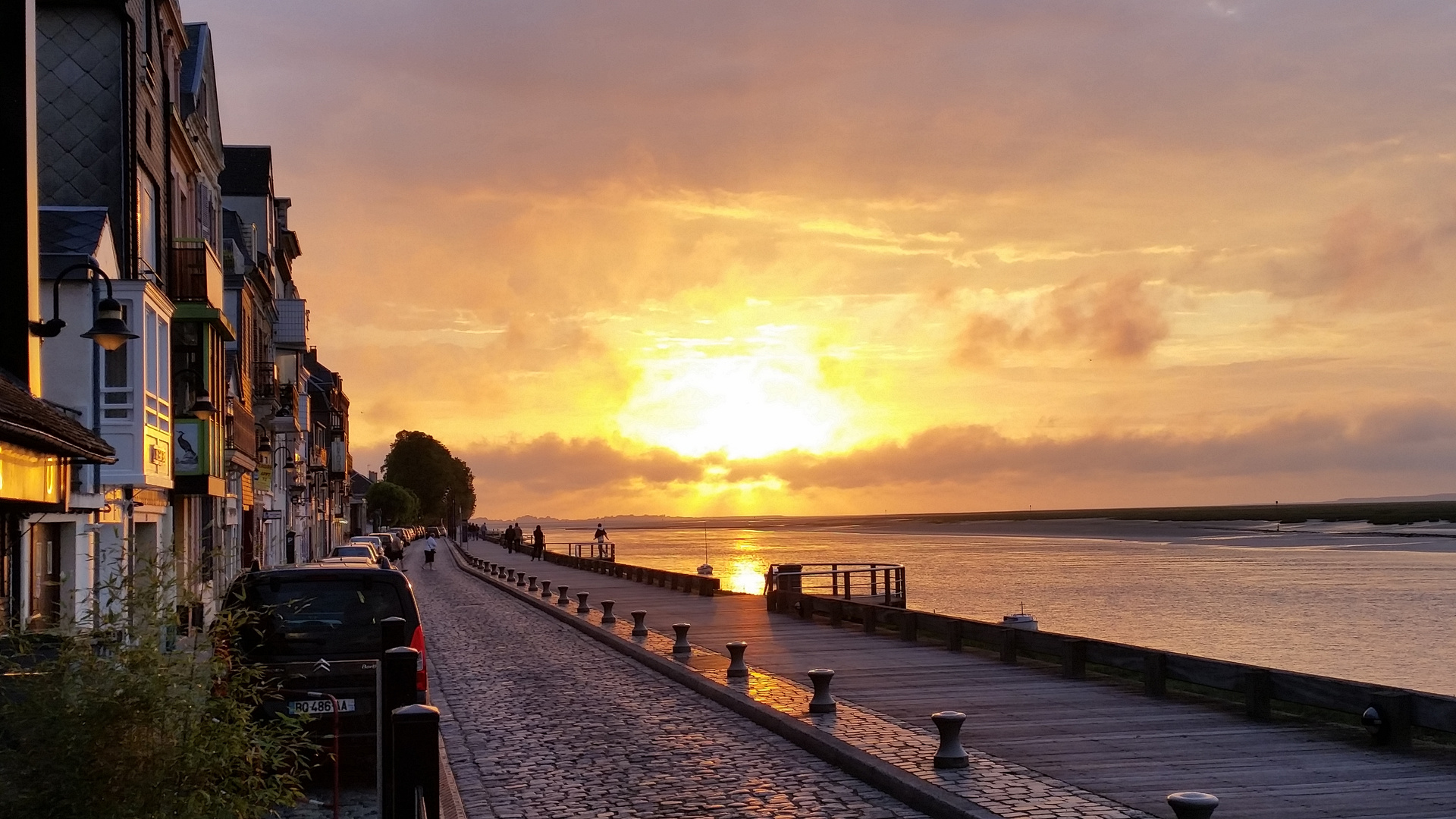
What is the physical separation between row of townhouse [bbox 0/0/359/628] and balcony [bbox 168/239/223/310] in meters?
0.05

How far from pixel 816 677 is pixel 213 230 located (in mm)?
30775

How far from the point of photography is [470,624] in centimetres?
3161

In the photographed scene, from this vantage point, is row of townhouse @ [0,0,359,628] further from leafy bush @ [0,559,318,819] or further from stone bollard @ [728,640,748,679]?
stone bollard @ [728,640,748,679]

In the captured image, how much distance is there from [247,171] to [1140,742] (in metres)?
54.3

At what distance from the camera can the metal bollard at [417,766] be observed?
688cm

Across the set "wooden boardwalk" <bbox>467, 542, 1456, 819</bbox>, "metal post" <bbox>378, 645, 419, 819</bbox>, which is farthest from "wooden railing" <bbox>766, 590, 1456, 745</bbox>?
"metal post" <bbox>378, 645, 419, 819</bbox>

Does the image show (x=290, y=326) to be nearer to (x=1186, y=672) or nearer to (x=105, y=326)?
(x=105, y=326)

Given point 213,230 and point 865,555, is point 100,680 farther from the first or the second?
point 865,555

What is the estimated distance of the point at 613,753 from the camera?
12.9 meters

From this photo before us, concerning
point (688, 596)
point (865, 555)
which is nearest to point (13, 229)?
point (688, 596)

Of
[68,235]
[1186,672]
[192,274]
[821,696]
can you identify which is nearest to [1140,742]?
[1186,672]

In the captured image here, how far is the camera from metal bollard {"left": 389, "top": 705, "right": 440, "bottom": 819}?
22.6 ft

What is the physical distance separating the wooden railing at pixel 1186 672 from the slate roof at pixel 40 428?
1088cm

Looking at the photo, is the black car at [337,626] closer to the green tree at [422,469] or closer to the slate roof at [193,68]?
the slate roof at [193,68]
